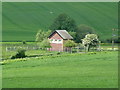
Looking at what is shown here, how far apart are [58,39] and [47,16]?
69.3 m

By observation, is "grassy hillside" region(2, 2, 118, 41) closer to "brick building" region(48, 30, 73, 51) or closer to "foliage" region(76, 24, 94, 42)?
"foliage" region(76, 24, 94, 42)

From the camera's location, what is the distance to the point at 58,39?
8669 centimetres

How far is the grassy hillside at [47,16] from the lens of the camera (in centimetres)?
14475

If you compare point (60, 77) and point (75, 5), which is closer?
point (60, 77)

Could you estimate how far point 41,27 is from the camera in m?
144

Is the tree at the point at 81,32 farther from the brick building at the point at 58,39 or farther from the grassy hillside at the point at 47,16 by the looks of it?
the grassy hillside at the point at 47,16

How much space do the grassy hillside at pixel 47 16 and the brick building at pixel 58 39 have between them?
47995 millimetres

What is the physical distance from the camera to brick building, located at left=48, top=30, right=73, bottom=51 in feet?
282

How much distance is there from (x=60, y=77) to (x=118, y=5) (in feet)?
456

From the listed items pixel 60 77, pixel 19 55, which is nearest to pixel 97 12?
pixel 19 55

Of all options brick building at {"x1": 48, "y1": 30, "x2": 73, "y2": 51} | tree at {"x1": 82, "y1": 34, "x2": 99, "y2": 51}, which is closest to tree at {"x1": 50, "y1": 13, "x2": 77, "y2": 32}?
brick building at {"x1": 48, "y1": 30, "x2": 73, "y2": 51}

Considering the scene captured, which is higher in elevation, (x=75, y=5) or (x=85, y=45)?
(x=75, y=5)

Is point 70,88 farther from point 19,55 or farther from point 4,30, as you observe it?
point 4,30

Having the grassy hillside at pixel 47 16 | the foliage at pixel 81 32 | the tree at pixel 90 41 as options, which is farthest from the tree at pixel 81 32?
the grassy hillside at pixel 47 16
